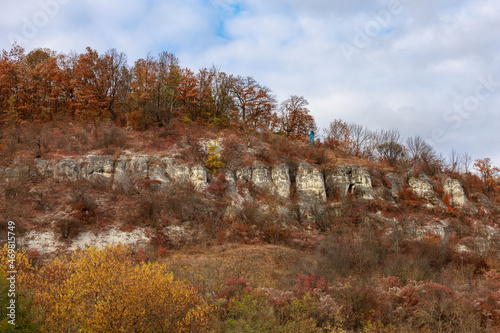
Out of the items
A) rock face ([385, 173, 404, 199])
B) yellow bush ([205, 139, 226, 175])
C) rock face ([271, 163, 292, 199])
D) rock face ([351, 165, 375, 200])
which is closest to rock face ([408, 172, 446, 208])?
rock face ([385, 173, 404, 199])

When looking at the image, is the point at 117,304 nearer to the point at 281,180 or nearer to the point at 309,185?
the point at 281,180

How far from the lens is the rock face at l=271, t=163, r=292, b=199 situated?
2664cm

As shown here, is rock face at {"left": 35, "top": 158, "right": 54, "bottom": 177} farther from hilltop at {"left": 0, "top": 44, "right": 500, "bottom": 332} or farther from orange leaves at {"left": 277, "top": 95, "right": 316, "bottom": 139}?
orange leaves at {"left": 277, "top": 95, "right": 316, "bottom": 139}

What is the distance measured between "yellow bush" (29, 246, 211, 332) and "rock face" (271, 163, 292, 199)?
19.3m

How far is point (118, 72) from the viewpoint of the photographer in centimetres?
3456

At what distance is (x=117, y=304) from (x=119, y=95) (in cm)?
3245

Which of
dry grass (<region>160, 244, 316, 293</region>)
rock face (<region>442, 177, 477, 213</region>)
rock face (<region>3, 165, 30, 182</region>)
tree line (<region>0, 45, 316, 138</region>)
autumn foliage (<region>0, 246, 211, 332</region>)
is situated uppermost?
tree line (<region>0, 45, 316, 138</region>)

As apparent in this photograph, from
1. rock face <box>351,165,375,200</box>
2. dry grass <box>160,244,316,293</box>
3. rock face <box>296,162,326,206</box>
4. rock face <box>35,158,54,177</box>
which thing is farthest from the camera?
rock face <box>351,165,375,200</box>

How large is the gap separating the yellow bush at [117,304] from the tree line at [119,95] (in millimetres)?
25034

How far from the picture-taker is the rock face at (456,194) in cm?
2756

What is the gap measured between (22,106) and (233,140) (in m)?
19.9

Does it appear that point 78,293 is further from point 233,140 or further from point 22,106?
point 22,106

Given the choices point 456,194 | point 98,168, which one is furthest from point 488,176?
point 98,168

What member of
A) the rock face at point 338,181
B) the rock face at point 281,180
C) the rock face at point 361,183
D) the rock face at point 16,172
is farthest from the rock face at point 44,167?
the rock face at point 361,183
